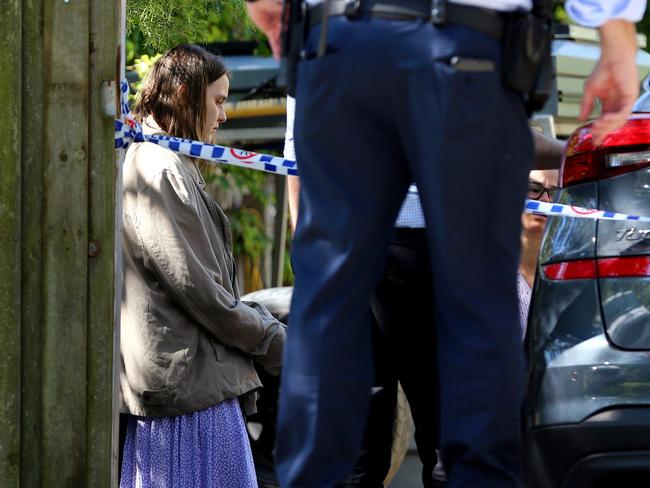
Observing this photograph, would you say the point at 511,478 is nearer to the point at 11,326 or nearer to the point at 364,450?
the point at 364,450

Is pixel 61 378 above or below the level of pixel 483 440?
below

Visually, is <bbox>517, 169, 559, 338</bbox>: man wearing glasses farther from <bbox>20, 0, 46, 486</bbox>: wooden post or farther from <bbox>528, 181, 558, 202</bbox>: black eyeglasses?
<bbox>20, 0, 46, 486</bbox>: wooden post

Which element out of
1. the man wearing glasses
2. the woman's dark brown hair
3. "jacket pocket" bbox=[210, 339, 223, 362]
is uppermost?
the woman's dark brown hair

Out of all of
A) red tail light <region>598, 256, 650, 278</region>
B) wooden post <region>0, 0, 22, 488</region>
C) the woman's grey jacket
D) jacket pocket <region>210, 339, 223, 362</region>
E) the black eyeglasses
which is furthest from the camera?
the black eyeglasses

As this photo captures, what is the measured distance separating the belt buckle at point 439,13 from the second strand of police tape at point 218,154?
4.64 feet

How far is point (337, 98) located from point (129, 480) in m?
2.49

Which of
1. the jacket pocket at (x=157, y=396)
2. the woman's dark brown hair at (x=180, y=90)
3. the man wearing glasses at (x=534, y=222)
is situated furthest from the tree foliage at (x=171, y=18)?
the man wearing glasses at (x=534, y=222)

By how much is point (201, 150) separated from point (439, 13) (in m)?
2.11

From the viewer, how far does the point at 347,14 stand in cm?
235

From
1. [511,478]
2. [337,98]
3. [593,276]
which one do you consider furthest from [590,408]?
[337,98]

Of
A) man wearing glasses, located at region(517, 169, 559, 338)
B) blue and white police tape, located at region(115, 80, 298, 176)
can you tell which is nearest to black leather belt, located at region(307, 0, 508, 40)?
blue and white police tape, located at region(115, 80, 298, 176)

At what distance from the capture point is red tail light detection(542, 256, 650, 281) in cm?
336

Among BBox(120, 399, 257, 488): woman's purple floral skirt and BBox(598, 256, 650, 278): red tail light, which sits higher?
BBox(598, 256, 650, 278): red tail light

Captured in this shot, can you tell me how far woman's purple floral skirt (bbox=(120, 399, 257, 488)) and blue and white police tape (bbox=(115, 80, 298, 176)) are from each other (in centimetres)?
85
